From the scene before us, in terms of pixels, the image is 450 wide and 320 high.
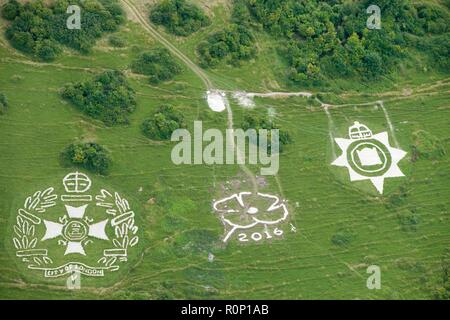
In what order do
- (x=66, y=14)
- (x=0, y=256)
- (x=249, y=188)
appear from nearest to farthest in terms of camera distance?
1. (x=0, y=256)
2. (x=249, y=188)
3. (x=66, y=14)

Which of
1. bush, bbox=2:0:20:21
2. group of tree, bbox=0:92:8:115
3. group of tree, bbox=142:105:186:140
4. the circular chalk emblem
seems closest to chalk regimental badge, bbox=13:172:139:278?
group of tree, bbox=142:105:186:140

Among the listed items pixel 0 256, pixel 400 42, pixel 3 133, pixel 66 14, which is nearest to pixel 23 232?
pixel 0 256

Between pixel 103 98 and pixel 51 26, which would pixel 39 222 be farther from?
pixel 51 26

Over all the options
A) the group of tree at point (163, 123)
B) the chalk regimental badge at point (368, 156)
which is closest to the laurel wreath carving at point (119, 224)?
the group of tree at point (163, 123)

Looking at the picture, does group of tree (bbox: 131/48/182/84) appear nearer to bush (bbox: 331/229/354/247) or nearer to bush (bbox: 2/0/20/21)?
bush (bbox: 2/0/20/21)

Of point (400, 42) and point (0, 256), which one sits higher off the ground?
point (400, 42)

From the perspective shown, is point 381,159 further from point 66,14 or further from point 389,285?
point 66,14

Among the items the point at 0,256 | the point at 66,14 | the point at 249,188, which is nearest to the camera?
the point at 0,256
